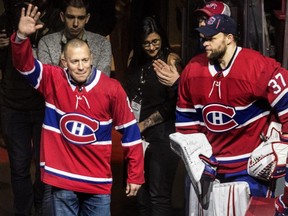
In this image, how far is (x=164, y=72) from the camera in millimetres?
5738

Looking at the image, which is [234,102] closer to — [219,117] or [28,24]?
[219,117]

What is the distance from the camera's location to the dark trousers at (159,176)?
5977 mm

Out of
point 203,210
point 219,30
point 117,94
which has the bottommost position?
point 203,210

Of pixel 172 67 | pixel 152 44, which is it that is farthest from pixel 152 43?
pixel 172 67

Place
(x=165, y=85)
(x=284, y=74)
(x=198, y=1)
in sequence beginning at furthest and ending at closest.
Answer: (x=198, y=1) < (x=165, y=85) < (x=284, y=74)

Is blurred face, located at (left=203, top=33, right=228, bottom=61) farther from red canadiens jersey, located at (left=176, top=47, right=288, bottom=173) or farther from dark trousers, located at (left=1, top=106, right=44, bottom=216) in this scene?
dark trousers, located at (left=1, top=106, right=44, bottom=216)

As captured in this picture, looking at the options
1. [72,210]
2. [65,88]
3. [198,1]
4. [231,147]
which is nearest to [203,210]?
[231,147]

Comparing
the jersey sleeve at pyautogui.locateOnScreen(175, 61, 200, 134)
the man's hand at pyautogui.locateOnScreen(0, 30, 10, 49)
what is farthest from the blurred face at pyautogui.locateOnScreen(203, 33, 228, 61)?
the man's hand at pyautogui.locateOnScreen(0, 30, 10, 49)

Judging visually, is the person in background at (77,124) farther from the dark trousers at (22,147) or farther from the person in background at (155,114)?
the dark trousers at (22,147)

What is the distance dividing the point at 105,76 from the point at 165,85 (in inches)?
23.5

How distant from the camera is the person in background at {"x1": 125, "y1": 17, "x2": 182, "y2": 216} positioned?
5.96 m

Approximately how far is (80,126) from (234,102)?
956 millimetres

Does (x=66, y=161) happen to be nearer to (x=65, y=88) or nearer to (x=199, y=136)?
(x=65, y=88)

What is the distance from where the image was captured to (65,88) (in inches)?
211
